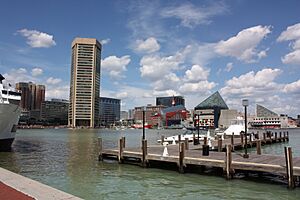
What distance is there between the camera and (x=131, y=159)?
29.3m

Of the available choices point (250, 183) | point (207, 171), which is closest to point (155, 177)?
point (207, 171)

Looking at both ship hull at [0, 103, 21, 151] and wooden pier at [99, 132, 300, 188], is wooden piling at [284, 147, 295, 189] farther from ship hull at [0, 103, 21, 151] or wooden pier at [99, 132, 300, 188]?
ship hull at [0, 103, 21, 151]

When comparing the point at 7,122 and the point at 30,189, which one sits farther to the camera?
the point at 7,122

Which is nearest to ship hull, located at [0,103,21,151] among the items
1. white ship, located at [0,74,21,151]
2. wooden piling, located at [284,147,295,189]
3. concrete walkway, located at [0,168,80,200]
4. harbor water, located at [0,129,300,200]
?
white ship, located at [0,74,21,151]

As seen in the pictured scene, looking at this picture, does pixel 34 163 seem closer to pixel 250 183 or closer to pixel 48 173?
pixel 48 173

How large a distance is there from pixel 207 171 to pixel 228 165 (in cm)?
400

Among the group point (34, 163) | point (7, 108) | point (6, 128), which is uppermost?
point (7, 108)

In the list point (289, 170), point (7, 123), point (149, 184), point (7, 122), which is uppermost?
point (7, 122)

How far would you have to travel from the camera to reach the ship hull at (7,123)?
1399 inches

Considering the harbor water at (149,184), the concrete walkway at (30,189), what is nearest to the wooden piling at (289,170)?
the harbor water at (149,184)

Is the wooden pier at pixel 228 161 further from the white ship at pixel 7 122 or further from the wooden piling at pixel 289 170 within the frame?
the white ship at pixel 7 122

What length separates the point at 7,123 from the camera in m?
37.3

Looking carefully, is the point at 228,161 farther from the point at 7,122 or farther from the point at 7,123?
the point at 7,123

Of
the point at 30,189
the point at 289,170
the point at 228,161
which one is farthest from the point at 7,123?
the point at 289,170
